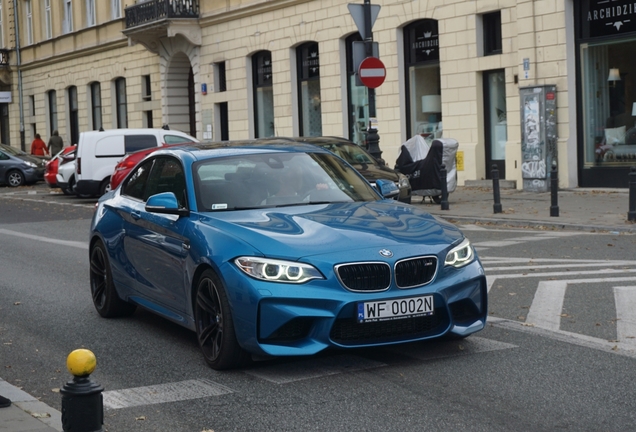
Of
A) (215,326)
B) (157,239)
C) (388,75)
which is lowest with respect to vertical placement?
(215,326)

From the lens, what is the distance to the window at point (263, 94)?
33.2 meters

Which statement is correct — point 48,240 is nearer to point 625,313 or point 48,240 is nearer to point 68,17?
point 625,313

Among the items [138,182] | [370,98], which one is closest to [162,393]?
[138,182]

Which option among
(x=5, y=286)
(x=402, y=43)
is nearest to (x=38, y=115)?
(x=402, y=43)

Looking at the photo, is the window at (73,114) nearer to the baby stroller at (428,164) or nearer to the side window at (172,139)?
the side window at (172,139)

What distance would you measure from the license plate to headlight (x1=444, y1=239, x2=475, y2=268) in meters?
0.33

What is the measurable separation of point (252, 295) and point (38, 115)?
47.7 m

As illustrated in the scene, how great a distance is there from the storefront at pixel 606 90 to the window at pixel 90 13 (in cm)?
2769

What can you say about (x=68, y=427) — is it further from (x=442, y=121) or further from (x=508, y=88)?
(x=442, y=121)

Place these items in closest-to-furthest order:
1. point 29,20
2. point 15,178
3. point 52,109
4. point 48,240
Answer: point 48,240 → point 15,178 → point 52,109 → point 29,20

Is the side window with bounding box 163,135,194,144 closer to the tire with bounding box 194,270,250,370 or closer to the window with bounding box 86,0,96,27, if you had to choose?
the tire with bounding box 194,270,250,370

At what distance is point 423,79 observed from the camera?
27141 mm

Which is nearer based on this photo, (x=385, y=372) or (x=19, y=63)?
(x=385, y=372)

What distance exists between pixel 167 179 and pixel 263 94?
25467 mm
